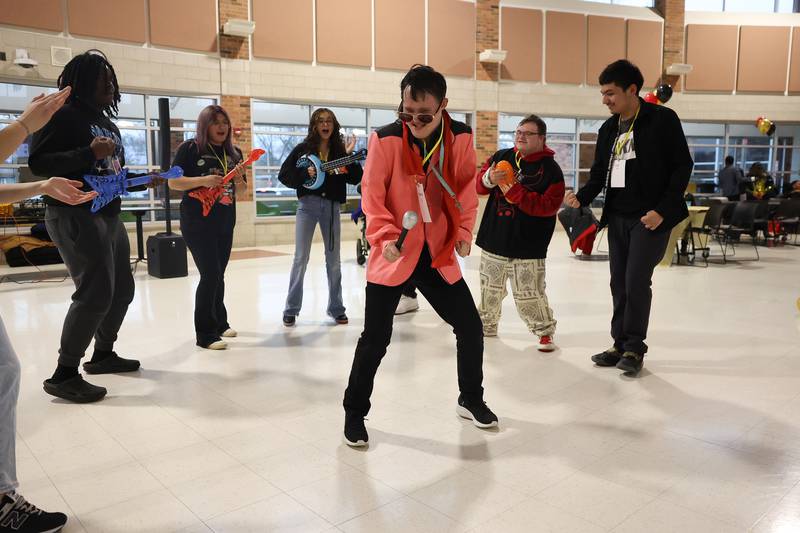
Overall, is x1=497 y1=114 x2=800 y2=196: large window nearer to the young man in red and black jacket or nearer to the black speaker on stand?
the black speaker on stand

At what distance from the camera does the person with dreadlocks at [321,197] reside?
4.80 m

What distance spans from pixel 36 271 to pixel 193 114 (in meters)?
5.37

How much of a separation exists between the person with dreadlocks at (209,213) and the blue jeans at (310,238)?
2.23 feet

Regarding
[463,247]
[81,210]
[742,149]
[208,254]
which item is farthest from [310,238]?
[742,149]

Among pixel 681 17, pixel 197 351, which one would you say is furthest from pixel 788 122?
pixel 197 351

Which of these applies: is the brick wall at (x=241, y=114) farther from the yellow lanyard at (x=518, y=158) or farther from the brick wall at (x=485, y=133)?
the yellow lanyard at (x=518, y=158)

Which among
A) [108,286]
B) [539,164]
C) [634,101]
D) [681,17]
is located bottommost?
[108,286]

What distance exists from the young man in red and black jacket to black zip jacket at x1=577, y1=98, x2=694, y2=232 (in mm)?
545

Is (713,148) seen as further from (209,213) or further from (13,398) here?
(13,398)

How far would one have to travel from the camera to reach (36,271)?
27.3 feet

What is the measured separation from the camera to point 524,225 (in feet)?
13.9

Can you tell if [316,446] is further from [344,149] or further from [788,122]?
[788,122]

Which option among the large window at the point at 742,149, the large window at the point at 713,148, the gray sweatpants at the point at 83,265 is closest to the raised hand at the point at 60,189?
the gray sweatpants at the point at 83,265

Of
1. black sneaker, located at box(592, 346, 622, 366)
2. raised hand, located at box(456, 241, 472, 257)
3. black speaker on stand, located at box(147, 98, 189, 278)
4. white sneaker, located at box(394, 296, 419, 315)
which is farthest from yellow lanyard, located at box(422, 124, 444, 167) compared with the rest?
black speaker on stand, located at box(147, 98, 189, 278)
